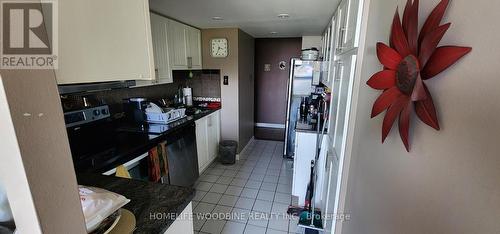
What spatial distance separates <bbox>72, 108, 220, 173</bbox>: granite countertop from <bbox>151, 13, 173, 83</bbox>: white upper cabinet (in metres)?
0.60

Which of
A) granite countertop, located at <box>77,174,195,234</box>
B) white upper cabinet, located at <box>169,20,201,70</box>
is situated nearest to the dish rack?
white upper cabinet, located at <box>169,20,201,70</box>

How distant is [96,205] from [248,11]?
214 cm

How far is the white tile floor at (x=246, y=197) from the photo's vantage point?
7.10 feet

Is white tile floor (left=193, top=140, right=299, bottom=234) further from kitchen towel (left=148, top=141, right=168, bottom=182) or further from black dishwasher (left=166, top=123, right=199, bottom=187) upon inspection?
kitchen towel (left=148, top=141, right=168, bottom=182)

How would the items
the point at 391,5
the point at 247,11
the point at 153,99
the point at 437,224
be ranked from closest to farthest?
the point at 437,224
the point at 391,5
the point at 247,11
the point at 153,99

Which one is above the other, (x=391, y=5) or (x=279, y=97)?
(x=391, y=5)

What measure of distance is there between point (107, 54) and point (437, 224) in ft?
3.33

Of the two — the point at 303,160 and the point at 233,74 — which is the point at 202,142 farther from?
the point at 303,160

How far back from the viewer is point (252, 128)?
4586mm

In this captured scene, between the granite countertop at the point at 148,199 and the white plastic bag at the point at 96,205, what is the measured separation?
0.14 m

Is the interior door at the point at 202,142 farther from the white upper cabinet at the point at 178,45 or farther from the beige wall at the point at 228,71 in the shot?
the white upper cabinet at the point at 178,45

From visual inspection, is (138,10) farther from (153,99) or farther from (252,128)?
(252,128)

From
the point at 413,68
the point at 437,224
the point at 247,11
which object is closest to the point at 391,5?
the point at 413,68

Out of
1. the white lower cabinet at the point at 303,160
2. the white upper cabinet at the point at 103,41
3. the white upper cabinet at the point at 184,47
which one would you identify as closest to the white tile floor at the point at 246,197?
the white lower cabinet at the point at 303,160
